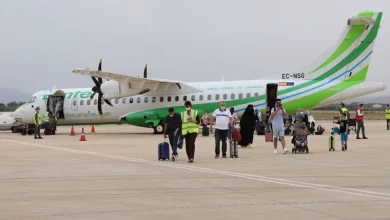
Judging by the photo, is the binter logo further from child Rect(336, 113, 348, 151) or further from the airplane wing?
child Rect(336, 113, 348, 151)

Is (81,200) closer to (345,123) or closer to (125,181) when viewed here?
(125,181)

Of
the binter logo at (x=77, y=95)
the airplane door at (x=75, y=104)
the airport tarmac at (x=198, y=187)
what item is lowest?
the airport tarmac at (x=198, y=187)

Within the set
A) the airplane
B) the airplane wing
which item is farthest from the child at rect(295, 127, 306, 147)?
the airplane wing

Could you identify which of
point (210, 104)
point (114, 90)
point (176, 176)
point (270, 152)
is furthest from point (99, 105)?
point (176, 176)

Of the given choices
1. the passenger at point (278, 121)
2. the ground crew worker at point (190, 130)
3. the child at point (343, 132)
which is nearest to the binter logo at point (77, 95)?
the passenger at point (278, 121)

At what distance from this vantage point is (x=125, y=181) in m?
12.2

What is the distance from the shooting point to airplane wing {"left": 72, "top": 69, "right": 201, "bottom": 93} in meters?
33.8

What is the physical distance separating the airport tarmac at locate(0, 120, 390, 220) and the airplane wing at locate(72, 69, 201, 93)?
614 inches

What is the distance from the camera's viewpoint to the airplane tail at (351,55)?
3203cm

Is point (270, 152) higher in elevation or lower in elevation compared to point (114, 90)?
lower

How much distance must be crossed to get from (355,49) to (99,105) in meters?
15.5

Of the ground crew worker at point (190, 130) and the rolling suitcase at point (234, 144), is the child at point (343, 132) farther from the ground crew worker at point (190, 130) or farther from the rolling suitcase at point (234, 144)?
the ground crew worker at point (190, 130)

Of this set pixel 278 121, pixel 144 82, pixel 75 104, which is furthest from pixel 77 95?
A: pixel 278 121

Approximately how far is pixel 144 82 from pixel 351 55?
11.9 meters
